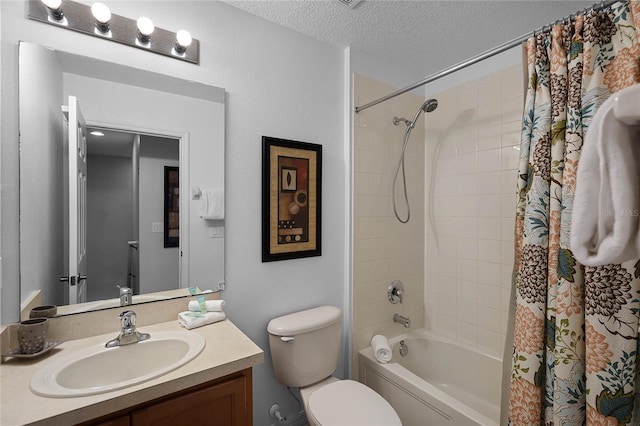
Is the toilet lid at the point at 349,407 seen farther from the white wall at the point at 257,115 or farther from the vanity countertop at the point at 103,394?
the vanity countertop at the point at 103,394

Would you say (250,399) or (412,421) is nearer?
(250,399)

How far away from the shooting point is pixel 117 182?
136cm

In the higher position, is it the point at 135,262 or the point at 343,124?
the point at 343,124

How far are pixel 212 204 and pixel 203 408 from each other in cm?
91

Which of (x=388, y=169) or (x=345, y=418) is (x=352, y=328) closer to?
(x=345, y=418)

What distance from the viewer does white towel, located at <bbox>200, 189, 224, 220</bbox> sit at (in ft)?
5.14

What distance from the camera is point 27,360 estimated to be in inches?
42.8

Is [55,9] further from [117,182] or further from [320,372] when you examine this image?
[320,372]

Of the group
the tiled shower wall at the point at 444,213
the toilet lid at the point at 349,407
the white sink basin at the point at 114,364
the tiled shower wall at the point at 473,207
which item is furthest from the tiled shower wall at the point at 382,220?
the white sink basin at the point at 114,364

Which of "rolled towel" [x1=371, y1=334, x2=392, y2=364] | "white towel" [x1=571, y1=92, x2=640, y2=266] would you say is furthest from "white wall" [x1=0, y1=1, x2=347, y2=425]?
"white towel" [x1=571, y1=92, x2=640, y2=266]

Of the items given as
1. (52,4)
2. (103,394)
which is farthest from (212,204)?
(52,4)

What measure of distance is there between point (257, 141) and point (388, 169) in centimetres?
103

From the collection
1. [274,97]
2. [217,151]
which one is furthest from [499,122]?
[217,151]

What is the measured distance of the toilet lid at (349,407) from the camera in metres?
1.38
